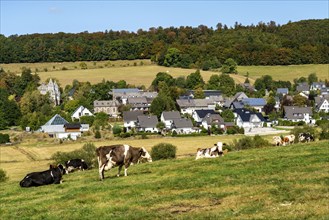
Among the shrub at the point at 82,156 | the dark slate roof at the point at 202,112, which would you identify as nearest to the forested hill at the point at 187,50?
the dark slate roof at the point at 202,112

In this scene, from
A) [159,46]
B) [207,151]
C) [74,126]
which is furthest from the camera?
[159,46]

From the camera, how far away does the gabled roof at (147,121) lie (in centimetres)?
9525

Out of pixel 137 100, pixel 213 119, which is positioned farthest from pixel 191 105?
pixel 213 119

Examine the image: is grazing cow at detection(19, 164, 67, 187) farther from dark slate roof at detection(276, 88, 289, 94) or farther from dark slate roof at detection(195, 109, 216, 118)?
dark slate roof at detection(276, 88, 289, 94)

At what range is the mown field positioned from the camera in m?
152

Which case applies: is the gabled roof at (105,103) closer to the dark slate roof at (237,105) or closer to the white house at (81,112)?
the white house at (81,112)

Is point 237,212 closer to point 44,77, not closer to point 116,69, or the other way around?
point 44,77

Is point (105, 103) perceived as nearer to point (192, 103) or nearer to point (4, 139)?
point (192, 103)

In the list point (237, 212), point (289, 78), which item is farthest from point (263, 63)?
point (237, 212)

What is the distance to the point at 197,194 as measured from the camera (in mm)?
14539

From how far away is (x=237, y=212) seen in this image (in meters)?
12.3

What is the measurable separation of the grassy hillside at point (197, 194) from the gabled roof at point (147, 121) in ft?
245

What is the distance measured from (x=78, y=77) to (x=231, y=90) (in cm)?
4714

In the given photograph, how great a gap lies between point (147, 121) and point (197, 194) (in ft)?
271
